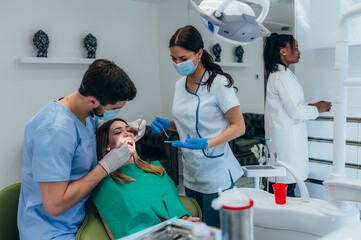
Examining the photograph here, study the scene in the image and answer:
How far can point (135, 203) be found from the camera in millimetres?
1552

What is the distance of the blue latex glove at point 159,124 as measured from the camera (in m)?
2.03

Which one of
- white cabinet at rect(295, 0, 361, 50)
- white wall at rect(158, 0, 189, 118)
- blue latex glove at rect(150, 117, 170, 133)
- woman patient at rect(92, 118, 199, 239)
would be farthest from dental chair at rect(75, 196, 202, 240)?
white wall at rect(158, 0, 189, 118)

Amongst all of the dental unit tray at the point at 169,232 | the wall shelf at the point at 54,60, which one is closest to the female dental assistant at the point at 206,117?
the dental unit tray at the point at 169,232

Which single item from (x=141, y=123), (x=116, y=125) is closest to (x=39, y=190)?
(x=116, y=125)

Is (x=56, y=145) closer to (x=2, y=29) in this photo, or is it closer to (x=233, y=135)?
(x=233, y=135)

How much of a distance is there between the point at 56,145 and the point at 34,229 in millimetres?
382

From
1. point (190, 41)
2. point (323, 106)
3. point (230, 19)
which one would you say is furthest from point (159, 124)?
point (323, 106)

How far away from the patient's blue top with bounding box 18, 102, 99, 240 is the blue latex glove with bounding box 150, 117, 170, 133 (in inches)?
21.9

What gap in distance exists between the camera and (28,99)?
12.1ft

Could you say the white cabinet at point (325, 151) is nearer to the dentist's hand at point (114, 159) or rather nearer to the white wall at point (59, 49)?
the dentist's hand at point (114, 159)

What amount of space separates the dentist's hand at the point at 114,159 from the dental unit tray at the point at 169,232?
0.48m

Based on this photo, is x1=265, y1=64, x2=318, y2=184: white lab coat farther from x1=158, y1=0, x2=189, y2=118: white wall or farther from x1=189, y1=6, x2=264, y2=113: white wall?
x1=158, y1=0, x2=189, y2=118: white wall

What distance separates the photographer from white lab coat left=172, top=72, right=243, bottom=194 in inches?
72.1

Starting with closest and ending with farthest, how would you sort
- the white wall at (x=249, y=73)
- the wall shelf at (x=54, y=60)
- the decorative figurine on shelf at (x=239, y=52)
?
1. the wall shelf at (x=54, y=60)
2. the white wall at (x=249, y=73)
3. the decorative figurine on shelf at (x=239, y=52)
